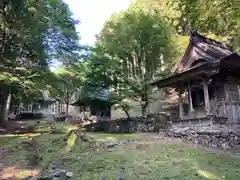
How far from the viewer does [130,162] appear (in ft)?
29.3

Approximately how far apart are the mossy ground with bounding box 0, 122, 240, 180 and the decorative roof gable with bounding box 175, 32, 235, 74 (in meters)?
5.94

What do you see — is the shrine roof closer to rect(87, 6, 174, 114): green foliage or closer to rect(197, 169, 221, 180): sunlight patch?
rect(87, 6, 174, 114): green foliage

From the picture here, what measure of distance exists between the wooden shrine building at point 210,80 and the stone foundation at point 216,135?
2.32ft

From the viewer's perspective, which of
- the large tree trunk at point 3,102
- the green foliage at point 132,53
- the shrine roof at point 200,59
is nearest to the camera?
the shrine roof at point 200,59

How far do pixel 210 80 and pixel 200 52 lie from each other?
2.10 metres

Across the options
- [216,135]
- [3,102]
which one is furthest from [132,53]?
[3,102]

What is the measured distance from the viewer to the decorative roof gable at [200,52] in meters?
15.3

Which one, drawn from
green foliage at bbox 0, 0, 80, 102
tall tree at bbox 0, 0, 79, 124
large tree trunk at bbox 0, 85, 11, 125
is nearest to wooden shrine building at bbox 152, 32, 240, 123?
green foliage at bbox 0, 0, 80, 102

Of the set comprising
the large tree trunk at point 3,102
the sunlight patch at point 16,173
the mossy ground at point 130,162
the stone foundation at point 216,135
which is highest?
the large tree trunk at point 3,102

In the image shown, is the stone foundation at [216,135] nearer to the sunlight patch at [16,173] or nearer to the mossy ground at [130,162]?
the mossy ground at [130,162]

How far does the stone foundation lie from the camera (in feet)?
39.6

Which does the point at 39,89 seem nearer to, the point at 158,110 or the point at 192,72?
the point at 192,72

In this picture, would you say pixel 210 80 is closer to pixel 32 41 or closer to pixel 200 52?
pixel 200 52

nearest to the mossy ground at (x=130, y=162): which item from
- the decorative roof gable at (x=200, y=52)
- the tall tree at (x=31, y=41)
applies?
the tall tree at (x=31, y=41)
